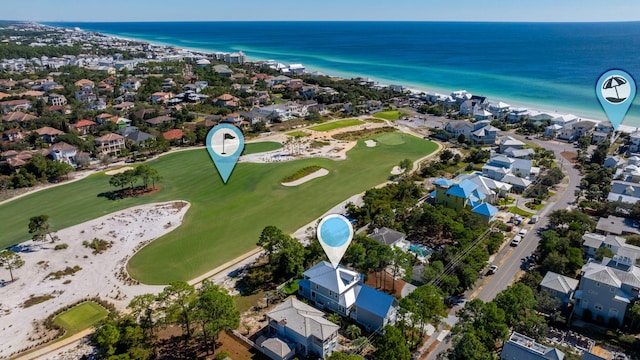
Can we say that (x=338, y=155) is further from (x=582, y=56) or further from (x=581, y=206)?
(x=582, y=56)

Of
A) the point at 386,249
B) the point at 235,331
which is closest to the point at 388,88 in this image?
the point at 386,249

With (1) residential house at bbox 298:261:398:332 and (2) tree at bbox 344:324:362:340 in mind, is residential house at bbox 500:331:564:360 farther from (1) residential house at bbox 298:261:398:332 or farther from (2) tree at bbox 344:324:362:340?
(2) tree at bbox 344:324:362:340

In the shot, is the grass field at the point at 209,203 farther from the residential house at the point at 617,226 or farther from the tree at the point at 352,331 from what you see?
the residential house at the point at 617,226

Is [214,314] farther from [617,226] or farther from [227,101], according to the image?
[227,101]

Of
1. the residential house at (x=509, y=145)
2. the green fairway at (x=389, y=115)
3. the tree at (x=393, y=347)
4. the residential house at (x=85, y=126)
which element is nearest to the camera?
the tree at (x=393, y=347)

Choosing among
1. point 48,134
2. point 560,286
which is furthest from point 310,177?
point 48,134

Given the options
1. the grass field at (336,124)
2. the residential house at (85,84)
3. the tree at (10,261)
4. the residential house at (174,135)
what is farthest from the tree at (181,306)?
the residential house at (85,84)
